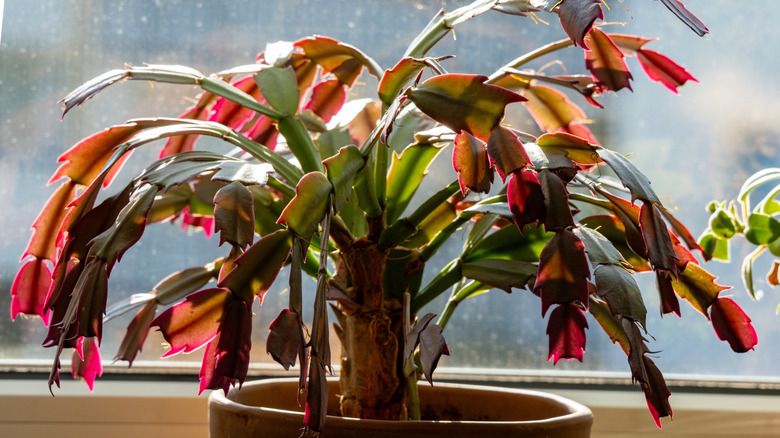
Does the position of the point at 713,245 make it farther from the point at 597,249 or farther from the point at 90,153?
the point at 90,153

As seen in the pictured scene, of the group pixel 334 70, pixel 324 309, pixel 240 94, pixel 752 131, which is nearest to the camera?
pixel 324 309

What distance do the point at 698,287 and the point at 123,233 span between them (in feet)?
1.58

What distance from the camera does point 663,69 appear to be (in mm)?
747

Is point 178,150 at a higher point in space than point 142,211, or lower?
higher

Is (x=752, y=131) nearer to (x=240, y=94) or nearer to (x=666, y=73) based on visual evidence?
(x=666, y=73)

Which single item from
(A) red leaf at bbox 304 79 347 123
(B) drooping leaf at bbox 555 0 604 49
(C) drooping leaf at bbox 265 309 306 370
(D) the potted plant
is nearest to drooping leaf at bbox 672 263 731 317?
(D) the potted plant

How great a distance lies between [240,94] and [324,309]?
273 millimetres

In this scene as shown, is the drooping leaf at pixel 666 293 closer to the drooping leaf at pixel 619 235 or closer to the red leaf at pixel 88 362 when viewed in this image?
the drooping leaf at pixel 619 235

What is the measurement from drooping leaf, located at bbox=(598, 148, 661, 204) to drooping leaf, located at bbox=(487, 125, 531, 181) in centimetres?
9

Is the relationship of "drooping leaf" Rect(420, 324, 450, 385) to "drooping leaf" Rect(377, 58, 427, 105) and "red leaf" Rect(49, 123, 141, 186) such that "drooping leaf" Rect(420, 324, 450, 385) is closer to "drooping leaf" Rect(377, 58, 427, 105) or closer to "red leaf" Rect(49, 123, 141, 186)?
"drooping leaf" Rect(377, 58, 427, 105)

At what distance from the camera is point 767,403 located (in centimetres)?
100

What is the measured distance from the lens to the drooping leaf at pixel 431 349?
1.60ft

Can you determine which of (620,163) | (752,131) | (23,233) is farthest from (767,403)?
(23,233)

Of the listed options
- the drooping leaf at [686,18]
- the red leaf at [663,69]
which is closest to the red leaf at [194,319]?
the drooping leaf at [686,18]
